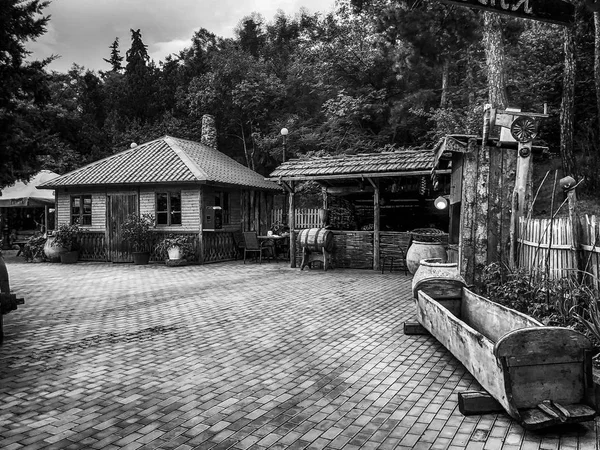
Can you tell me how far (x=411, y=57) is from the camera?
14.6 meters

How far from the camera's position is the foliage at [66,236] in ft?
55.0

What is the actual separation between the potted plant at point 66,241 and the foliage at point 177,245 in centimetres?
346

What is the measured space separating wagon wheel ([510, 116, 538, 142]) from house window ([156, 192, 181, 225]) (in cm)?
1208

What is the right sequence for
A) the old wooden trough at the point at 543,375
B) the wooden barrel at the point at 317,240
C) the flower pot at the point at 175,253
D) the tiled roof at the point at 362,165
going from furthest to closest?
1. the flower pot at the point at 175,253
2. the wooden barrel at the point at 317,240
3. the tiled roof at the point at 362,165
4. the old wooden trough at the point at 543,375

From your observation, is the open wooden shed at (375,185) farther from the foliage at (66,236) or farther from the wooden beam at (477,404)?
the foliage at (66,236)

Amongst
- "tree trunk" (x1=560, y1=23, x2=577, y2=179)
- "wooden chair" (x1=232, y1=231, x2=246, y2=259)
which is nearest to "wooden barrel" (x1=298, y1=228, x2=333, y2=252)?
"wooden chair" (x1=232, y1=231, x2=246, y2=259)

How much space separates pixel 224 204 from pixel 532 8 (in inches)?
579

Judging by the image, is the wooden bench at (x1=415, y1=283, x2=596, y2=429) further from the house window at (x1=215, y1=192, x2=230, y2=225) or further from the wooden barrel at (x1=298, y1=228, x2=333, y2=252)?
the house window at (x1=215, y1=192, x2=230, y2=225)

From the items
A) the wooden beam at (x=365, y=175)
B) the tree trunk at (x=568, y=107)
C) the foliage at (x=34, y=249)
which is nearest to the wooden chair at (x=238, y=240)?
the wooden beam at (x=365, y=175)

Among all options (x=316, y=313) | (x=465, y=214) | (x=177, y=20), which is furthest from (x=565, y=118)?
(x=177, y=20)

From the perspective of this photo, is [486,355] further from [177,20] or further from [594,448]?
[177,20]

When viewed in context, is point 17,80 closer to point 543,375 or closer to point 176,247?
point 176,247

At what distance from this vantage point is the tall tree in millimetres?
8711

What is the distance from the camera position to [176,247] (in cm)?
1527
